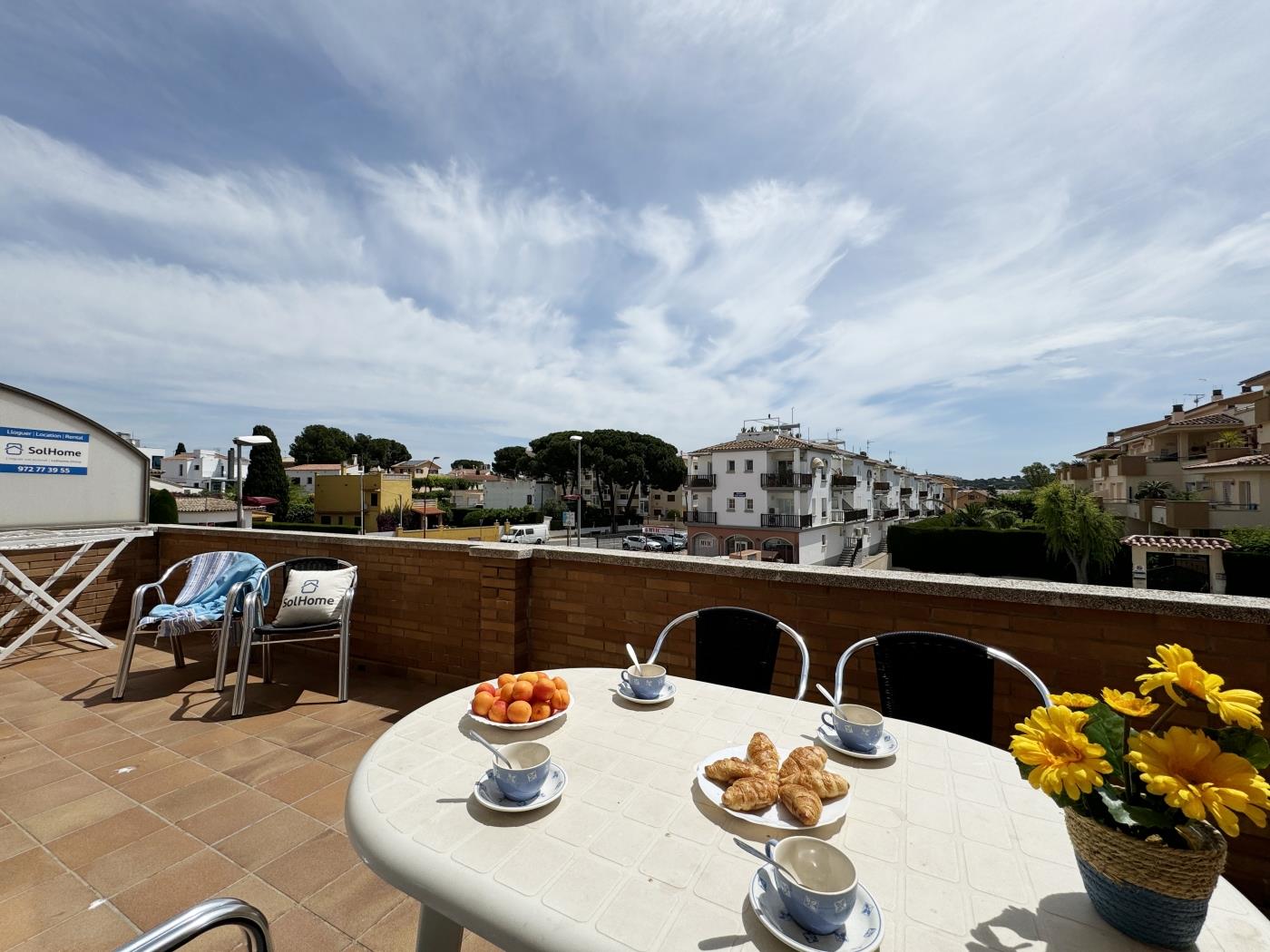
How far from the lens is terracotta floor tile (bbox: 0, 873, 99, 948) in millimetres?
1478

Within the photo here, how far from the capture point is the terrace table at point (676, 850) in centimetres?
71

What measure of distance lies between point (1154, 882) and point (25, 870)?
9.95ft

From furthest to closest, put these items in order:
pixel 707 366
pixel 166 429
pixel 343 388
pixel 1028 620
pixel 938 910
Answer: pixel 343 388 < pixel 166 429 < pixel 707 366 < pixel 1028 620 < pixel 938 910

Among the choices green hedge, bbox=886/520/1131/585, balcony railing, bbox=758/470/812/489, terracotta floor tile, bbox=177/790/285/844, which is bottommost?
green hedge, bbox=886/520/1131/585

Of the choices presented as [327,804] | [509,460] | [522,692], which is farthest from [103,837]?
[509,460]

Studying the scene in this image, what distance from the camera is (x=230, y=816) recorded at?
2004 mm

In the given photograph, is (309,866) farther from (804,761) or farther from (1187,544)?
(1187,544)

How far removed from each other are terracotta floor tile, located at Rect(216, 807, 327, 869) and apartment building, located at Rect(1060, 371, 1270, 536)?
23.7 meters

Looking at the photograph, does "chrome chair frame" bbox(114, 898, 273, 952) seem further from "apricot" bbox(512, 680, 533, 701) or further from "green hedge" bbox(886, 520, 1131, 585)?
"green hedge" bbox(886, 520, 1131, 585)

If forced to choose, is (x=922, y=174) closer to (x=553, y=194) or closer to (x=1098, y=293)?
(x=553, y=194)

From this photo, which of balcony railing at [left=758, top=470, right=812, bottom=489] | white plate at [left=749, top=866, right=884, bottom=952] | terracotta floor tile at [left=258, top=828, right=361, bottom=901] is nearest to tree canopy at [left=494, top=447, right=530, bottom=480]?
balcony railing at [left=758, top=470, right=812, bottom=489]

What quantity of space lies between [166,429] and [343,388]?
5.73 meters

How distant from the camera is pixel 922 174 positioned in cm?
457

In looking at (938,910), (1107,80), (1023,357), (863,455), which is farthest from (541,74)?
(863,455)
